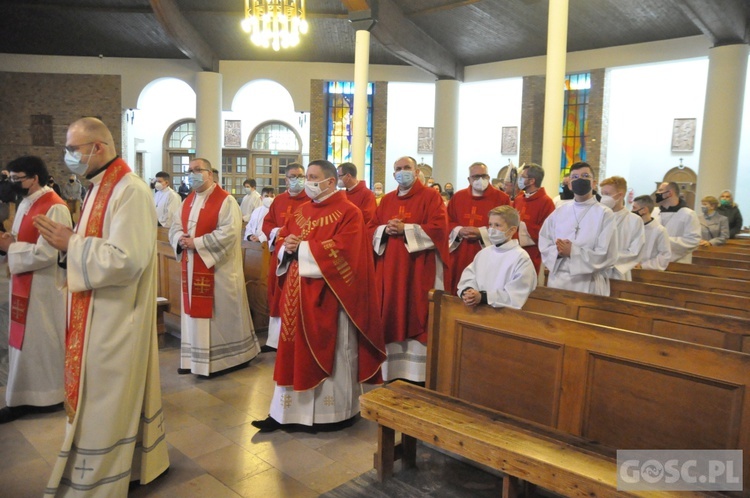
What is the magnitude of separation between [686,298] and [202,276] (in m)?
3.95

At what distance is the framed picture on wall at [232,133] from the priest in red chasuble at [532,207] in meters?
17.7

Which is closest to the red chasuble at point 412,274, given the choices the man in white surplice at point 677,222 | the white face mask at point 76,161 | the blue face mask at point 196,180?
the blue face mask at point 196,180

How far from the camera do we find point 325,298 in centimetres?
379

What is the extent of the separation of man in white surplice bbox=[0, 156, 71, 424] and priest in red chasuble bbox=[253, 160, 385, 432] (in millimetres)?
1571

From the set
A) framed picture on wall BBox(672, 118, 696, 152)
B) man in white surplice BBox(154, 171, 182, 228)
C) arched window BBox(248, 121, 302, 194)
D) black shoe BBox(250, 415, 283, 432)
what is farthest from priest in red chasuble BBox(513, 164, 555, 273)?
arched window BBox(248, 121, 302, 194)

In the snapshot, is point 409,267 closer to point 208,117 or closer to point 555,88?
point 555,88

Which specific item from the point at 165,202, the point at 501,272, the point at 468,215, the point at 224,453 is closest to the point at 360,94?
the point at 165,202

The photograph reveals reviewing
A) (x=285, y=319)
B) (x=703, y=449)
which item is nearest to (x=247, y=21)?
(x=285, y=319)

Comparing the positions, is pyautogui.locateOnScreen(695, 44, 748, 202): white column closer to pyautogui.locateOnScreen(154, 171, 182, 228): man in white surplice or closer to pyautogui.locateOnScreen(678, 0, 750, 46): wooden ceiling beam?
pyautogui.locateOnScreen(678, 0, 750, 46): wooden ceiling beam

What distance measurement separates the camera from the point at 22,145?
1741 cm

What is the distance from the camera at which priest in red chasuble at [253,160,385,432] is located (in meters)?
3.72

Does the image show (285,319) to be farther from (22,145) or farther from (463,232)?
(22,145)

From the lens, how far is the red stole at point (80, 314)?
2.69 m

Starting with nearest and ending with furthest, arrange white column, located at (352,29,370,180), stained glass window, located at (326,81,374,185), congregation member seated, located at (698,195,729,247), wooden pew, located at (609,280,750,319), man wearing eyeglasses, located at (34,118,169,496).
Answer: man wearing eyeglasses, located at (34,118,169,496)
wooden pew, located at (609,280,750,319)
congregation member seated, located at (698,195,729,247)
white column, located at (352,29,370,180)
stained glass window, located at (326,81,374,185)
